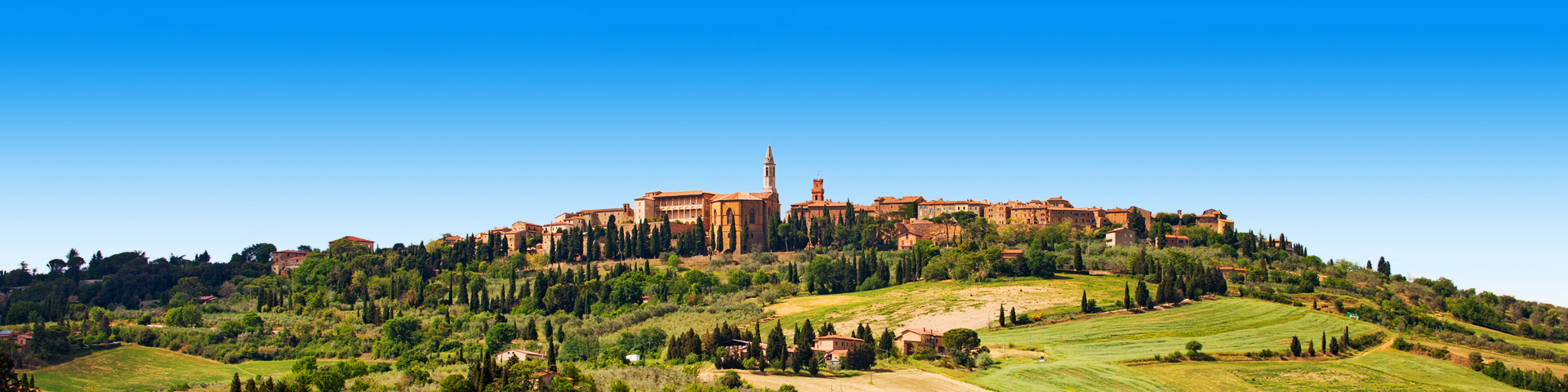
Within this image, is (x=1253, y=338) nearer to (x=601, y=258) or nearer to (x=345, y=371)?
(x=345, y=371)

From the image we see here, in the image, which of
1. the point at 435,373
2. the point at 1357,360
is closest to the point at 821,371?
the point at 435,373

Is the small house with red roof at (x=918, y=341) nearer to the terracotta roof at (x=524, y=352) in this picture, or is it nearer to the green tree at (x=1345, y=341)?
the terracotta roof at (x=524, y=352)

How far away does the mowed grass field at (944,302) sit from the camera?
72.2m

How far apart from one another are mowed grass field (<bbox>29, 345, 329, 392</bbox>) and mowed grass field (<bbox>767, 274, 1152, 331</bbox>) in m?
31.5

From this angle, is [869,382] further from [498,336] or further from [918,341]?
[498,336]

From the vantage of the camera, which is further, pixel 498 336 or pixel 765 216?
pixel 765 216

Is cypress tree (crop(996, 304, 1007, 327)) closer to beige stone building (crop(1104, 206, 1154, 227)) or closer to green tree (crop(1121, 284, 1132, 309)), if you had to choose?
green tree (crop(1121, 284, 1132, 309))

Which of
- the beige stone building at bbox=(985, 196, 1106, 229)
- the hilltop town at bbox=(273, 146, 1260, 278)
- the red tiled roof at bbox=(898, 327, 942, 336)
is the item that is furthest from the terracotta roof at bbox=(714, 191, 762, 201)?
the red tiled roof at bbox=(898, 327, 942, 336)

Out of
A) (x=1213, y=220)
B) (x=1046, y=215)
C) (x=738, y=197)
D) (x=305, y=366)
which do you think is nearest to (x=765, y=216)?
(x=738, y=197)

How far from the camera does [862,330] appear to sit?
205 ft

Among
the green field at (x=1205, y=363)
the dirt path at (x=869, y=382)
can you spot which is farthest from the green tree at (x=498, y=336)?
the green field at (x=1205, y=363)

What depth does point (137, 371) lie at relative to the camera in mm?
67375

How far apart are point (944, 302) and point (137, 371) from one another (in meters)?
47.5

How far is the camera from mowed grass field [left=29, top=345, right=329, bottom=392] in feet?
205
